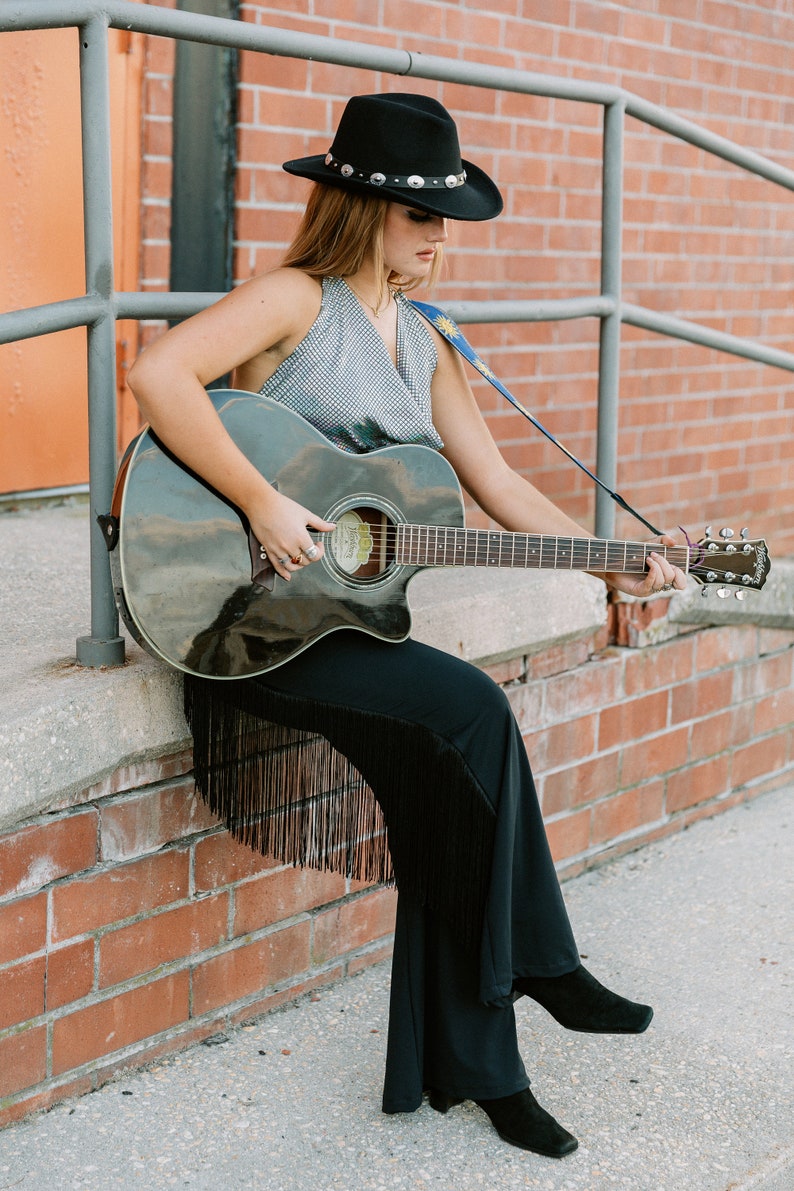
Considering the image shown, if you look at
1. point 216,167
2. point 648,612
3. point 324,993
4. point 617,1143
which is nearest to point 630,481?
point 648,612

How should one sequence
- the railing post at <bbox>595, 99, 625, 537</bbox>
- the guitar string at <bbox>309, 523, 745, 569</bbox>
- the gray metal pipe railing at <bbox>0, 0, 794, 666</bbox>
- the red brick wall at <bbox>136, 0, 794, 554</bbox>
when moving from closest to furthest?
the gray metal pipe railing at <bbox>0, 0, 794, 666</bbox> → the guitar string at <bbox>309, 523, 745, 569</bbox> → the railing post at <bbox>595, 99, 625, 537</bbox> → the red brick wall at <bbox>136, 0, 794, 554</bbox>

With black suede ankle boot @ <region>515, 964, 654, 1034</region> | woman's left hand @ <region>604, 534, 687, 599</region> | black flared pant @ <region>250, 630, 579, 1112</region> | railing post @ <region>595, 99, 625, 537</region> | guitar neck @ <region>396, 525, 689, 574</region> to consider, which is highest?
railing post @ <region>595, 99, 625, 537</region>

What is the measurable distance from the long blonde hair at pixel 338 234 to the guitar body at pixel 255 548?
0.32 m

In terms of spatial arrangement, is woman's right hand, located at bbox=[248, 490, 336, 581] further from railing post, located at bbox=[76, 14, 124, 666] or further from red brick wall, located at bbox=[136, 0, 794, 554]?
red brick wall, located at bbox=[136, 0, 794, 554]

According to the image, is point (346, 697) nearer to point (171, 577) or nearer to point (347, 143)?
point (171, 577)

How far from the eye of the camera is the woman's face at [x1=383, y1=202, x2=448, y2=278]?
2414 millimetres

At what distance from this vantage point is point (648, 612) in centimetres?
350

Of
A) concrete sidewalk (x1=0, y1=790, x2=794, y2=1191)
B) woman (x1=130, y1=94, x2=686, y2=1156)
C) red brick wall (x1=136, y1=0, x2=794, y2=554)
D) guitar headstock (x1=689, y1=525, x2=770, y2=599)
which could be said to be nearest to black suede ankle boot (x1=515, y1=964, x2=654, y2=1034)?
woman (x1=130, y1=94, x2=686, y2=1156)

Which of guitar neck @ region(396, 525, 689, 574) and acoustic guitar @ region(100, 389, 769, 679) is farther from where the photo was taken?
guitar neck @ region(396, 525, 689, 574)

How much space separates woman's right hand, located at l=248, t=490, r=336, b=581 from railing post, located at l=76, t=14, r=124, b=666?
29 cm

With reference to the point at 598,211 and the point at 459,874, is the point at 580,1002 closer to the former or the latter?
the point at 459,874

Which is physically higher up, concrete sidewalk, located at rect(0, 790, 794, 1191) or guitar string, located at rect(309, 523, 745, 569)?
guitar string, located at rect(309, 523, 745, 569)

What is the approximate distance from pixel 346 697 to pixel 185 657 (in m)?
0.26

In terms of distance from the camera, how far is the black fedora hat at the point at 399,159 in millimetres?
2332
